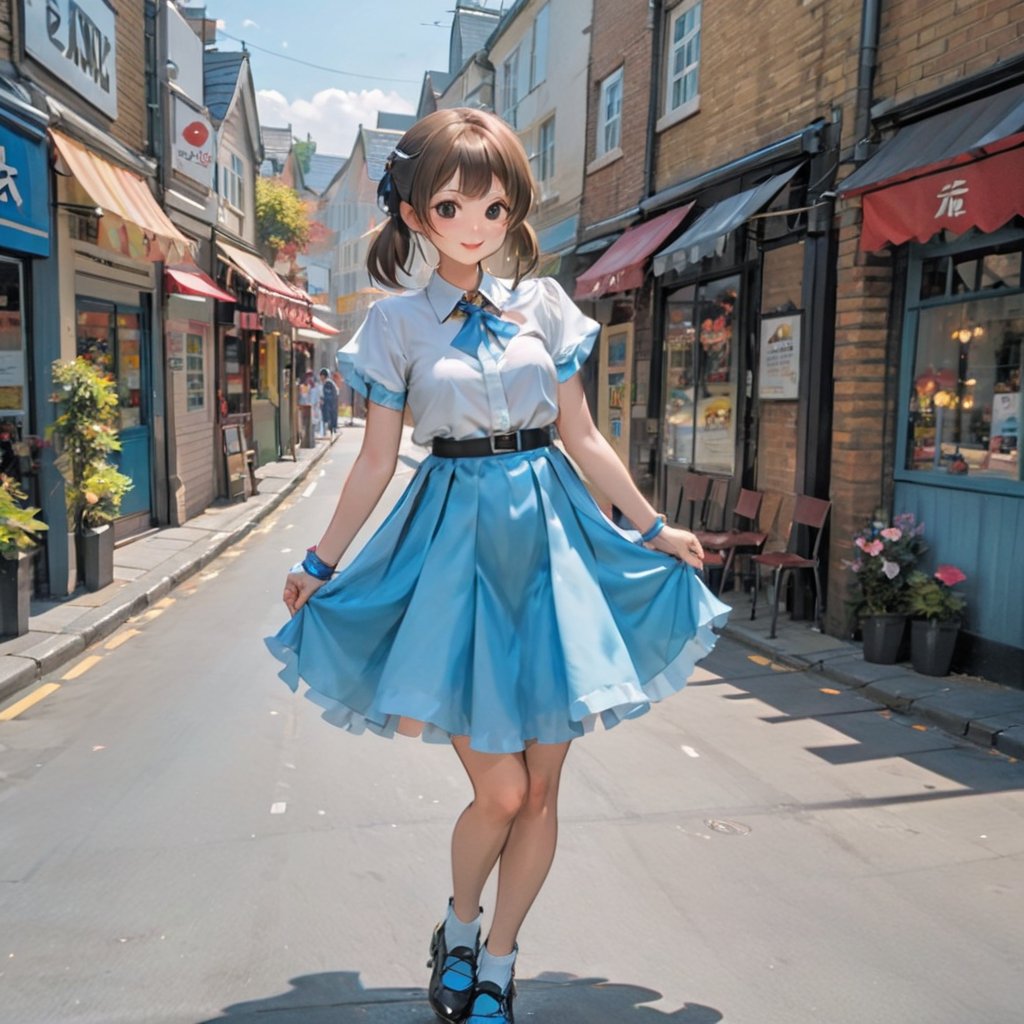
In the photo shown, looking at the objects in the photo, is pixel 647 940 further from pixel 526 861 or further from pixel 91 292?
pixel 91 292

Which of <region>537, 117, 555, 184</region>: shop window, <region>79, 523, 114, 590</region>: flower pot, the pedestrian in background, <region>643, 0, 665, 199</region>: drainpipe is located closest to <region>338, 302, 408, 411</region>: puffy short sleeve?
<region>79, 523, 114, 590</region>: flower pot

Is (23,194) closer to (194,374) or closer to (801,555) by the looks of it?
(801,555)

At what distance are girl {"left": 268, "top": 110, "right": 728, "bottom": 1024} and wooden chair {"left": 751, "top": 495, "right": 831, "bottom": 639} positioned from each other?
533cm

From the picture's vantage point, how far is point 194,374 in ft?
47.6

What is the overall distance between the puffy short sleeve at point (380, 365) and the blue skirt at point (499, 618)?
0.21m

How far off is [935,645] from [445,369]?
5.05 meters

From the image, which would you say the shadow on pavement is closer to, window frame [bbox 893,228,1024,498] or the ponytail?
the ponytail

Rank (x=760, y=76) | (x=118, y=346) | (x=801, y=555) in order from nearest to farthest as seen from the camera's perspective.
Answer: (x=801, y=555)
(x=760, y=76)
(x=118, y=346)

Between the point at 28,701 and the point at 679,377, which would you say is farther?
the point at 679,377

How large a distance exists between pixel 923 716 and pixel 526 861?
4.04 metres

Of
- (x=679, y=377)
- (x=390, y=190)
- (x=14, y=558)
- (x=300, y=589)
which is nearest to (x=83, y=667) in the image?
(x=14, y=558)

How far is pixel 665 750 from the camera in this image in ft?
17.0

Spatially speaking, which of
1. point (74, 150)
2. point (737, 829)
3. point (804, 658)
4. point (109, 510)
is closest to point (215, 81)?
point (74, 150)

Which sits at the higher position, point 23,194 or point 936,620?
point 23,194
